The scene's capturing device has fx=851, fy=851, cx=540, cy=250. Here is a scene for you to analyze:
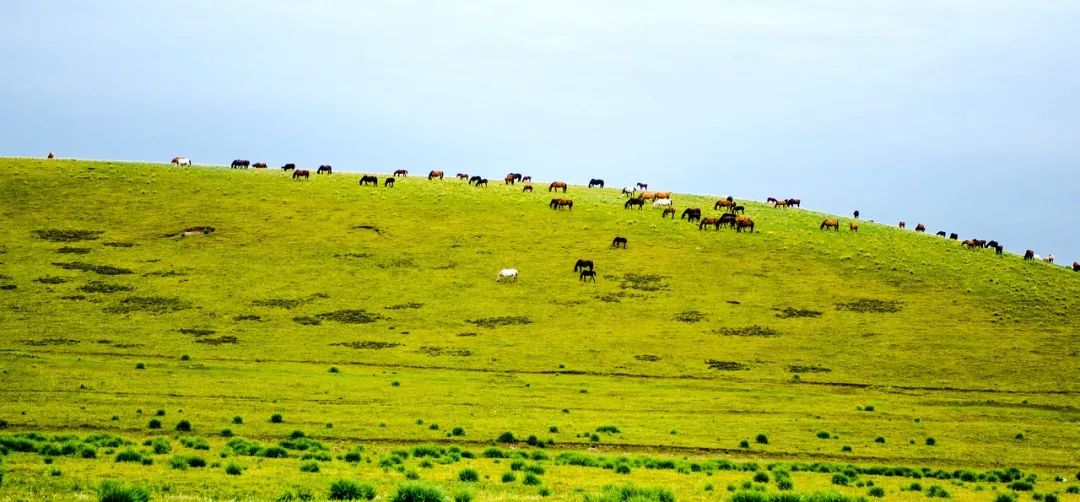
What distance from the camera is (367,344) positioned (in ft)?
204

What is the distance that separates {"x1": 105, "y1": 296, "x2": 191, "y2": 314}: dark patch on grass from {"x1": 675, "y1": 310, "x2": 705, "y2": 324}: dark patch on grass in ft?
133

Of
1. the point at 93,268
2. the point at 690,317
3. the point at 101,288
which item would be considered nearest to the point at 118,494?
the point at 690,317

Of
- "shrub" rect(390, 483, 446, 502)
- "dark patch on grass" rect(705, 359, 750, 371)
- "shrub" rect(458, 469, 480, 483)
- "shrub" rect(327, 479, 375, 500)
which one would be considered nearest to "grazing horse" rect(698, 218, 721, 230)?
"dark patch on grass" rect(705, 359, 750, 371)

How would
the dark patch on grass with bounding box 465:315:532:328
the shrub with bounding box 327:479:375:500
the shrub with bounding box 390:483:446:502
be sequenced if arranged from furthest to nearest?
the dark patch on grass with bounding box 465:315:532:328 → the shrub with bounding box 327:479:375:500 → the shrub with bounding box 390:483:446:502

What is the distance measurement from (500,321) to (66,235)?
47.7 m

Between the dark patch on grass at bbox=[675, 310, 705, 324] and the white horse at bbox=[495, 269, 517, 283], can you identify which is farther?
the white horse at bbox=[495, 269, 517, 283]

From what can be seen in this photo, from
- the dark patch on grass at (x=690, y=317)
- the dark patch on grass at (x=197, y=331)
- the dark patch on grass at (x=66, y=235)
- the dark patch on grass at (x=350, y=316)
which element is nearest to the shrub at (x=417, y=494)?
the dark patch on grass at (x=197, y=331)

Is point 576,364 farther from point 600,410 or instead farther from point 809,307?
point 809,307

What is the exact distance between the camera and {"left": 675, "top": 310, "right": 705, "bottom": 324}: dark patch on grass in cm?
7156

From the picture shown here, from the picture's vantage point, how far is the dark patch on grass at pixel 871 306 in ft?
248

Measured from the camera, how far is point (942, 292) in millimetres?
81875

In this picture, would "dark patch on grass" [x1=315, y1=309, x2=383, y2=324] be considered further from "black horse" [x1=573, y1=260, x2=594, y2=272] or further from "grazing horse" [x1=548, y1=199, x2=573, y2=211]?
"grazing horse" [x1=548, y1=199, x2=573, y2=211]

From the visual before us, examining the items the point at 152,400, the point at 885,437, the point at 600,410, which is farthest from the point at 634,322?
the point at 152,400

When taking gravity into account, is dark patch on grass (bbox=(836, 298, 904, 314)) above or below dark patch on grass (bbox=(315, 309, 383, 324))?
above
